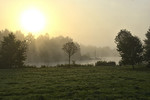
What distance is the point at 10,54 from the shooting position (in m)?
69.8

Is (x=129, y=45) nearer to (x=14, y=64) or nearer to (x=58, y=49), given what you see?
(x=14, y=64)

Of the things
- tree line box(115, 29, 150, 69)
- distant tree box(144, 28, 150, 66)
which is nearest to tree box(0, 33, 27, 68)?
tree line box(115, 29, 150, 69)

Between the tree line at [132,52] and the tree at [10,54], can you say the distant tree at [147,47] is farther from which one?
the tree at [10,54]

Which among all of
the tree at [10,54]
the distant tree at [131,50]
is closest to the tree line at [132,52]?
the distant tree at [131,50]

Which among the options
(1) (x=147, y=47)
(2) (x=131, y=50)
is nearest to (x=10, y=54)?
(2) (x=131, y=50)

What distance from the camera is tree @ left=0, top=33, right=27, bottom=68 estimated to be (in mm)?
68375

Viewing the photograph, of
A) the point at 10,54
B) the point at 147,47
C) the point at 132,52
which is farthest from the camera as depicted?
the point at 10,54

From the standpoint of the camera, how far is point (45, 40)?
17575cm

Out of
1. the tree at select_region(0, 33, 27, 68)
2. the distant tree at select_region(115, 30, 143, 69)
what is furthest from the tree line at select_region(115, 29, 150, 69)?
the tree at select_region(0, 33, 27, 68)

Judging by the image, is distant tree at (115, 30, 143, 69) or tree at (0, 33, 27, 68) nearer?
distant tree at (115, 30, 143, 69)

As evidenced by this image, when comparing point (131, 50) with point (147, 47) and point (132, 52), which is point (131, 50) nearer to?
point (132, 52)

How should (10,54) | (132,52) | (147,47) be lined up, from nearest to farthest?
(132,52)
(147,47)
(10,54)

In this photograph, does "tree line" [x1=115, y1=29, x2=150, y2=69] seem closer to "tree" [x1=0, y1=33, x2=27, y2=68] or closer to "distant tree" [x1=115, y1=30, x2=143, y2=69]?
"distant tree" [x1=115, y1=30, x2=143, y2=69]

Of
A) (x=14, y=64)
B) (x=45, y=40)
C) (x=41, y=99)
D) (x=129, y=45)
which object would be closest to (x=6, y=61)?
(x=14, y=64)
